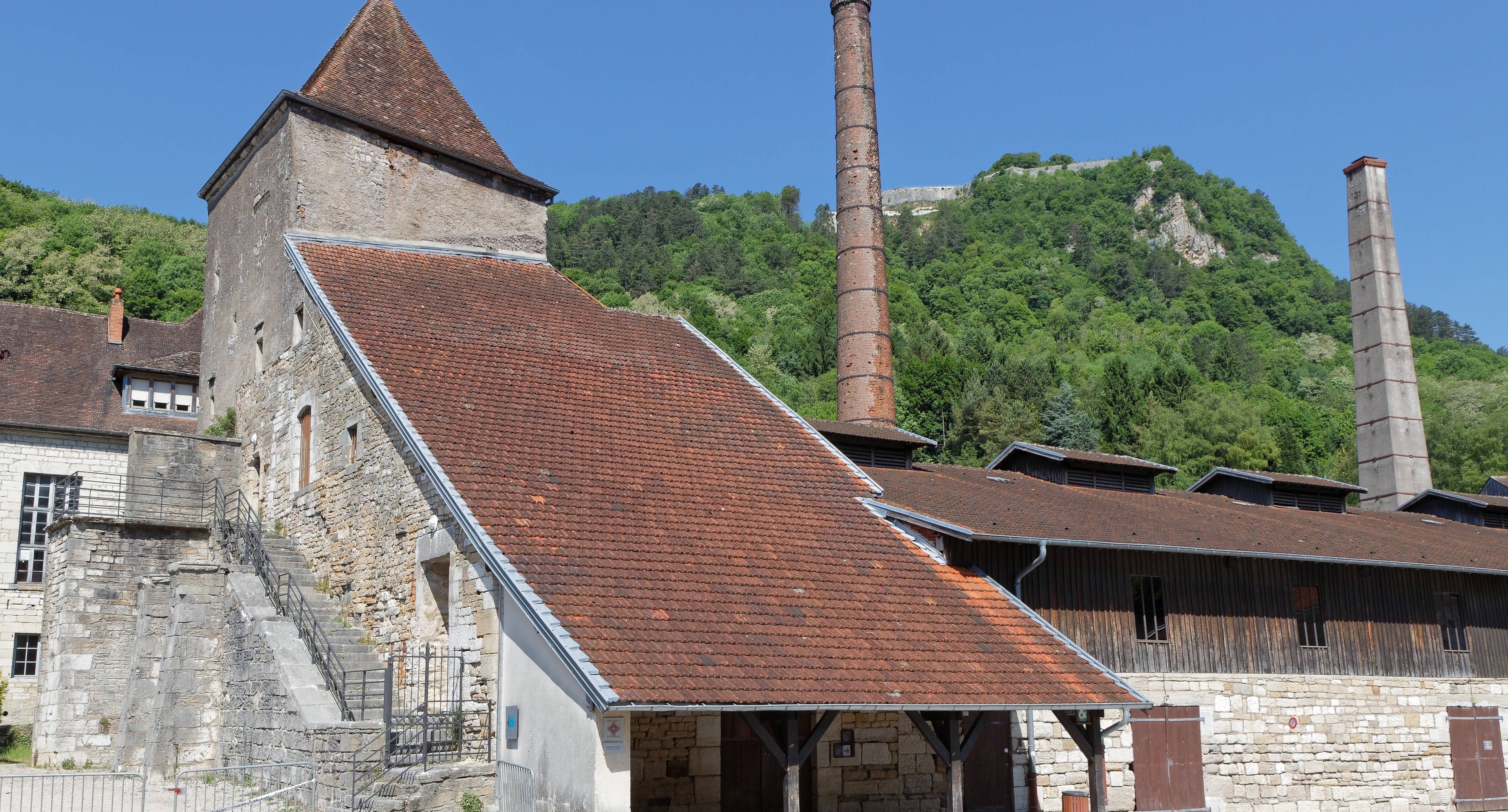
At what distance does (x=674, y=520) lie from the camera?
15.0 metres

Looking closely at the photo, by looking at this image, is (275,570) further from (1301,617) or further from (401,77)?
(1301,617)

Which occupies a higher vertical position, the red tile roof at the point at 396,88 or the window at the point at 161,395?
the red tile roof at the point at 396,88

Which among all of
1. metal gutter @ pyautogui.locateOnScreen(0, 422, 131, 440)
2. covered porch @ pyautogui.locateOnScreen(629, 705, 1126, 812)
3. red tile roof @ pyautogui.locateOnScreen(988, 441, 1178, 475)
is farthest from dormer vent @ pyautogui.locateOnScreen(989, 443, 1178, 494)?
metal gutter @ pyautogui.locateOnScreen(0, 422, 131, 440)

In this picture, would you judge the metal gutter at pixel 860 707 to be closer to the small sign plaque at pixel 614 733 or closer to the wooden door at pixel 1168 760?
the small sign plaque at pixel 614 733

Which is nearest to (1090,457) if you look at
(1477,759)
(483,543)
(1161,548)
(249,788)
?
(1161,548)

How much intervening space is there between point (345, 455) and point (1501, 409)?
2442 inches

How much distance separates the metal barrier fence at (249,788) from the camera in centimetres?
1414

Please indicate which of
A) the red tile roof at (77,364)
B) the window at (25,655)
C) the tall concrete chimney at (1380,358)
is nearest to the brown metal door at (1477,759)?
the tall concrete chimney at (1380,358)

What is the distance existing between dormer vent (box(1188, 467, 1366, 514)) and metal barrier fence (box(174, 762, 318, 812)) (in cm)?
1939

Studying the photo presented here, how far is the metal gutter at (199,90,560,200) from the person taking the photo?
21688 mm

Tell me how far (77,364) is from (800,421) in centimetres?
1839

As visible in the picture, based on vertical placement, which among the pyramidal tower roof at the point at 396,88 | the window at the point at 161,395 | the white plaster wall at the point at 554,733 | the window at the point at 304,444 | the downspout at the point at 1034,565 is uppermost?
the pyramidal tower roof at the point at 396,88

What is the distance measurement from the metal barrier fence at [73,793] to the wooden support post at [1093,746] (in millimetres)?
10454

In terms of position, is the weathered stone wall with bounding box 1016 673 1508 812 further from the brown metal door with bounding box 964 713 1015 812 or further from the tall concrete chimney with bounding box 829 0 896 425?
the tall concrete chimney with bounding box 829 0 896 425
